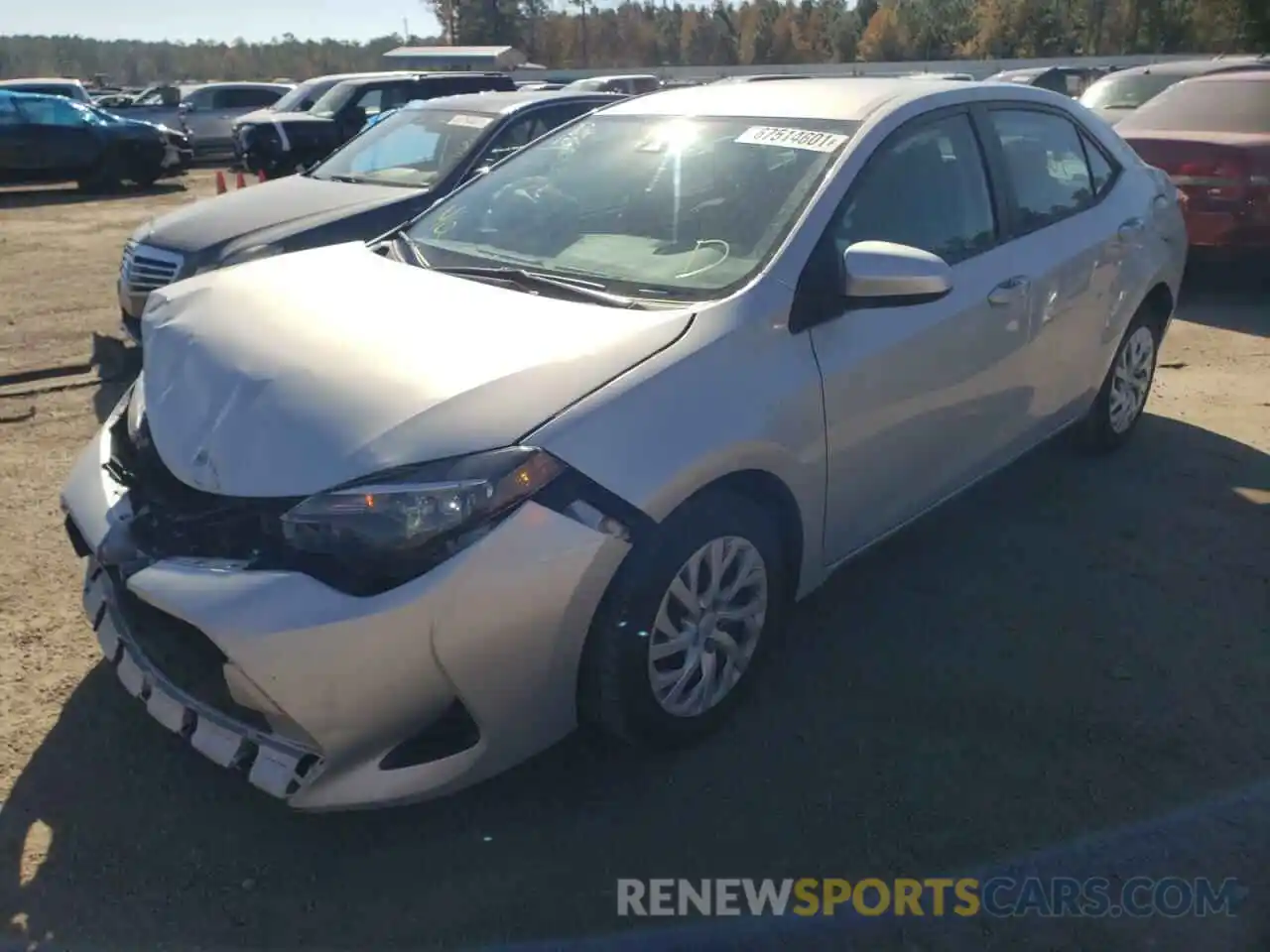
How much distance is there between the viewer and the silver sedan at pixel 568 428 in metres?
2.50

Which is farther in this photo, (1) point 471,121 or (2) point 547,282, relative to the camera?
(1) point 471,121

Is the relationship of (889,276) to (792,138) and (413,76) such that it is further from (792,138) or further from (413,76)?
(413,76)

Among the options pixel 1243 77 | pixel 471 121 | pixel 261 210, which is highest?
pixel 1243 77

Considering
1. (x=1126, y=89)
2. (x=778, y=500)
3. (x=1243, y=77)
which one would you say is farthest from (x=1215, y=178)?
(x=778, y=500)

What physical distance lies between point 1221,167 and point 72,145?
1643cm

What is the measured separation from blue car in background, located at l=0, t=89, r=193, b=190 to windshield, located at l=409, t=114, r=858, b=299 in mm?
16125


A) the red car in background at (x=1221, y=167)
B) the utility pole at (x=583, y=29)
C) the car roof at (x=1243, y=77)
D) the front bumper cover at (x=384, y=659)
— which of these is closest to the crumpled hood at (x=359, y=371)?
the front bumper cover at (x=384, y=659)

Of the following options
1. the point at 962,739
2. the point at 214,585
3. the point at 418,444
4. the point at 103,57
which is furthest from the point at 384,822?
the point at 103,57

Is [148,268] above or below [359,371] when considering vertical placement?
below

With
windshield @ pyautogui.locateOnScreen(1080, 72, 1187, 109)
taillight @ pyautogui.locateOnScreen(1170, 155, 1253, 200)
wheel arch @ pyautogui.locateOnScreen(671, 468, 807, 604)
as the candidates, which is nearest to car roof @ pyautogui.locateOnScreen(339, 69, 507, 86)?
windshield @ pyautogui.locateOnScreen(1080, 72, 1187, 109)

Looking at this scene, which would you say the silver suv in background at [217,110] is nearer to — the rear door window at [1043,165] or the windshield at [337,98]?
the windshield at [337,98]

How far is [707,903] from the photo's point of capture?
8.68 feet

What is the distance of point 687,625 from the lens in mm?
2951

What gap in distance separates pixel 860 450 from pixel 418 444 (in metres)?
1.43
